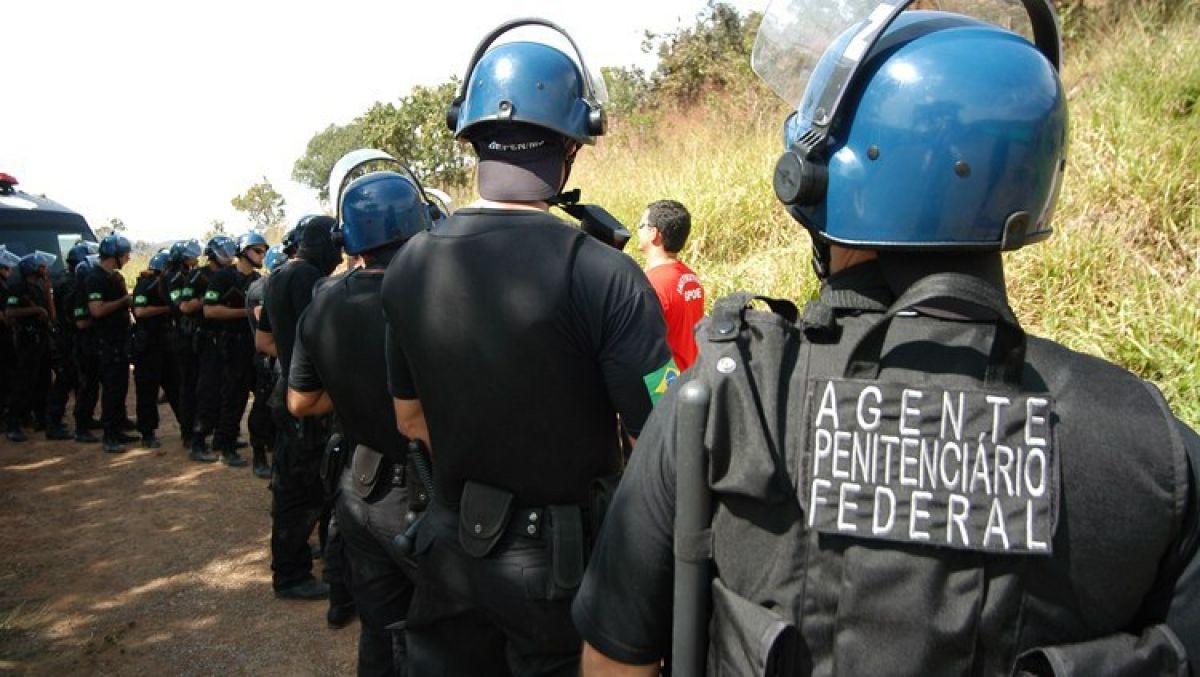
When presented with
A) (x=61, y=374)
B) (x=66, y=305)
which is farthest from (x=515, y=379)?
(x=61, y=374)

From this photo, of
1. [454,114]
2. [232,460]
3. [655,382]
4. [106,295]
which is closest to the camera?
[655,382]

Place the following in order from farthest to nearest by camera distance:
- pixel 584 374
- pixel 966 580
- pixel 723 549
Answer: pixel 584 374, pixel 723 549, pixel 966 580

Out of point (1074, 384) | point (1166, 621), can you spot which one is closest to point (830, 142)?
point (1074, 384)

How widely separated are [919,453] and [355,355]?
2397 millimetres

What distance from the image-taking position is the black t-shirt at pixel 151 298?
898 centimetres

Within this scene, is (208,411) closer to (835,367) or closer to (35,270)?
(35,270)

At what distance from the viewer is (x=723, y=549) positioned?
1147 mm

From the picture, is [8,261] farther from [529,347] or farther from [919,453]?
[919,453]

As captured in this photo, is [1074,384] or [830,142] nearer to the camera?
[1074,384]

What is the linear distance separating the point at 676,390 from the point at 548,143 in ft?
4.49

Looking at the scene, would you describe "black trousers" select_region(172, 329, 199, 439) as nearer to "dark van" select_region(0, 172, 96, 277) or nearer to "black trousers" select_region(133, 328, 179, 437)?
"black trousers" select_region(133, 328, 179, 437)

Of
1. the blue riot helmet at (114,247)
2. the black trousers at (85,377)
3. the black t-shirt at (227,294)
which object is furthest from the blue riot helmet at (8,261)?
the black t-shirt at (227,294)

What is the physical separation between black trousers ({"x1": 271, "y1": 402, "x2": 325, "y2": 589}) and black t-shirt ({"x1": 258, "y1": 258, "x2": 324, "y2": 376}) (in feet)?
1.39

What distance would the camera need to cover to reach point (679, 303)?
4.66 meters
